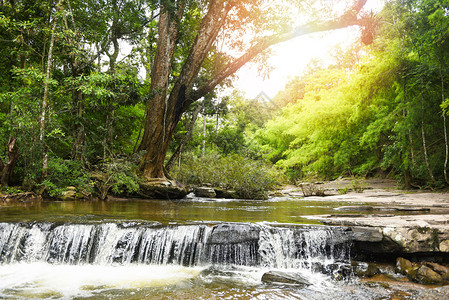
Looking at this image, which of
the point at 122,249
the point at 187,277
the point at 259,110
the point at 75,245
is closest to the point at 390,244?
the point at 187,277

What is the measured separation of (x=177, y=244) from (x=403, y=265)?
142 inches

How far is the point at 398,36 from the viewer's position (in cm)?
1373

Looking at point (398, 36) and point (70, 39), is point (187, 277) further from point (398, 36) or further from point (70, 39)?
point (398, 36)

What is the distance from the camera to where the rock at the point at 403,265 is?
4.41 metres

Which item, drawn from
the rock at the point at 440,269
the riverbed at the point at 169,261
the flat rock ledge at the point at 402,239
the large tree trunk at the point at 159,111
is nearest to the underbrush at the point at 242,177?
the large tree trunk at the point at 159,111

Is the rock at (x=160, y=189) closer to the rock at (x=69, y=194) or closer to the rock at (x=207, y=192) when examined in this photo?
the rock at (x=207, y=192)

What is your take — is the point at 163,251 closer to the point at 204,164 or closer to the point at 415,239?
the point at 415,239

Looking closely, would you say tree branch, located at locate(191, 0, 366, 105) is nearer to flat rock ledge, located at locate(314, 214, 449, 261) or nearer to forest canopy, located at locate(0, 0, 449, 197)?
forest canopy, located at locate(0, 0, 449, 197)

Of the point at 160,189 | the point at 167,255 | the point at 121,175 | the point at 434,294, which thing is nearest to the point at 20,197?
the point at 121,175

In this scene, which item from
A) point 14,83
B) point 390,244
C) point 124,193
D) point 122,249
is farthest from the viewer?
point 124,193

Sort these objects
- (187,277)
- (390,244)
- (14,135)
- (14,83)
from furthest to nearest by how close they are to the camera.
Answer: (14,83), (14,135), (390,244), (187,277)

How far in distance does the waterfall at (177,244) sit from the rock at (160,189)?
651 centimetres

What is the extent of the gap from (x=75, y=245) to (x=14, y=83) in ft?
28.0

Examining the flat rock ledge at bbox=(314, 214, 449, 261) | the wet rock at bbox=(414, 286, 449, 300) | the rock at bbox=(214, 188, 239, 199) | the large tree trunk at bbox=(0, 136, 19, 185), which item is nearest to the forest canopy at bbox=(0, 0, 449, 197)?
the large tree trunk at bbox=(0, 136, 19, 185)
